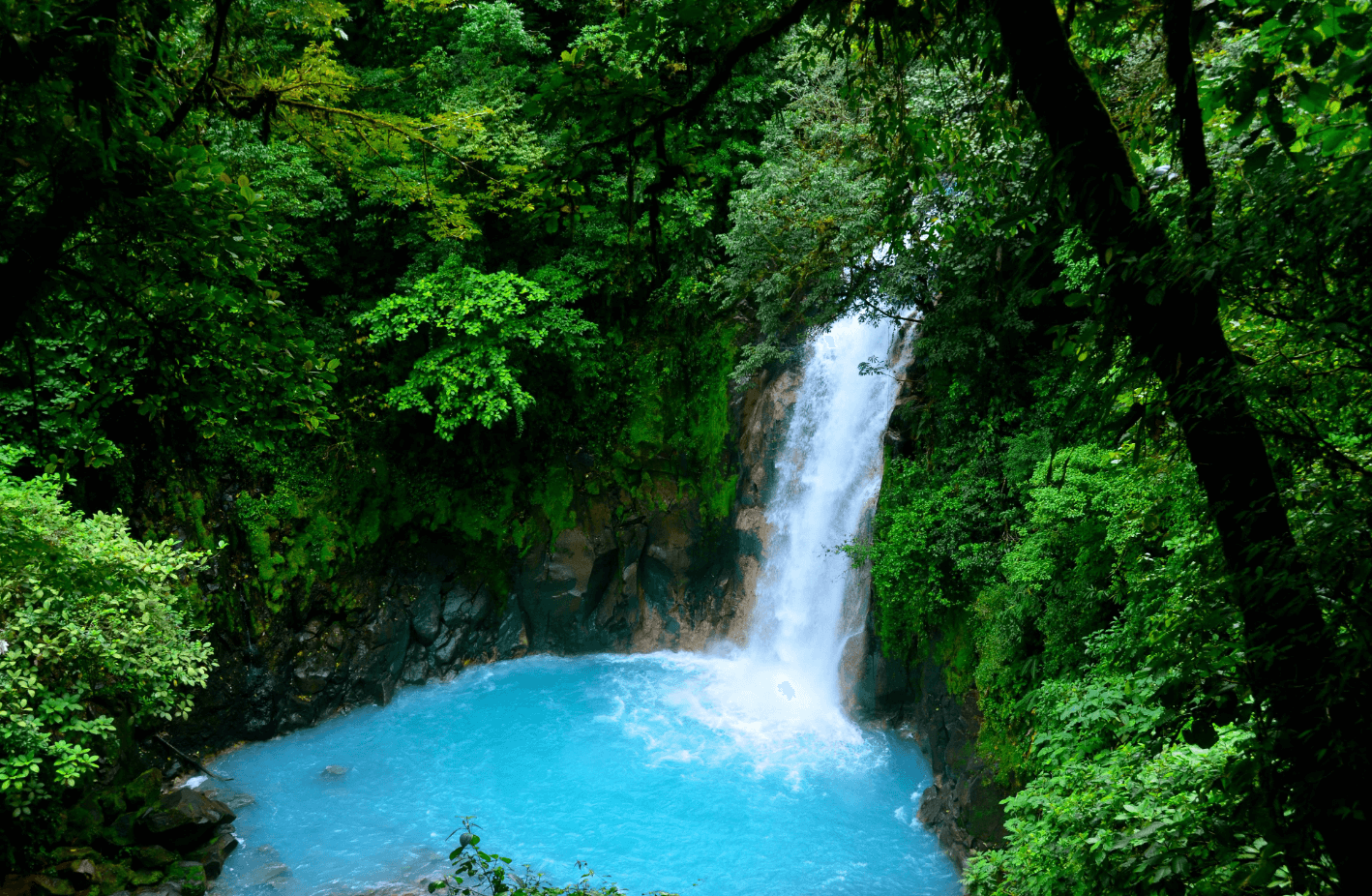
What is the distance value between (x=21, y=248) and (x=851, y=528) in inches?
385

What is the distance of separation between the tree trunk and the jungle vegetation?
11mm

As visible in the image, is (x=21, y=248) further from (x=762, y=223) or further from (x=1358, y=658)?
(x=762, y=223)

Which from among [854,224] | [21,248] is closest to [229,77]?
[21,248]

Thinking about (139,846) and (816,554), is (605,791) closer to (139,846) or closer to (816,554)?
(816,554)

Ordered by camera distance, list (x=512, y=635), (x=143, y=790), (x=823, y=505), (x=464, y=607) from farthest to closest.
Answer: (x=512, y=635) → (x=464, y=607) → (x=823, y=505) → (x=143, y=790)

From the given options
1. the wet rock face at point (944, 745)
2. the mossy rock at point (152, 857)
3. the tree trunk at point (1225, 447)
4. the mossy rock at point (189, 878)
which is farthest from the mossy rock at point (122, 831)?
the tree trunk at point (1225, 447)

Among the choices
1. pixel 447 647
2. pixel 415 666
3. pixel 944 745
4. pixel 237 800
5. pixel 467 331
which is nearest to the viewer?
pixel 944 745

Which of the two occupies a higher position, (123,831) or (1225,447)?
(1225,447)

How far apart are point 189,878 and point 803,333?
10.3 meters

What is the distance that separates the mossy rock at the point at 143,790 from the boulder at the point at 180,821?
0.12m

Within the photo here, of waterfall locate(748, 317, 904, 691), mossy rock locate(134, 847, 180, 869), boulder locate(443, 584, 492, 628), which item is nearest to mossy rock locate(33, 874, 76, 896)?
mossy rock locate(134, 847, 180, 869)

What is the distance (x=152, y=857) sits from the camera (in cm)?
755

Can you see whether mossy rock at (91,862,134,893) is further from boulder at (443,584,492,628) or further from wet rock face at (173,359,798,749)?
boulder at (443,584,492,628)

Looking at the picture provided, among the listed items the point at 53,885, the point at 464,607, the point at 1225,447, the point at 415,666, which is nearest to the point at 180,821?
the point at 53,885
